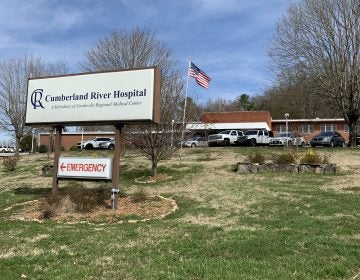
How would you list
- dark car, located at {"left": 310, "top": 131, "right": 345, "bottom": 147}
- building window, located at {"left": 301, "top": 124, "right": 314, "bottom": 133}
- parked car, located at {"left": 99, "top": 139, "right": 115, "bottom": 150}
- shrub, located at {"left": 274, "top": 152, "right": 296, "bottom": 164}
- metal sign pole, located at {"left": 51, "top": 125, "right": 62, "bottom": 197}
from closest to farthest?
A: metal sign pole, located at {"left": 51, "top": 125, "right": 62, "bottom": 197}
shrub, located at {"left": 274, "top": 152, "right": 296, "bottom": 164}
dark car, located at {"left": 310, "top": 131, "right": 345, "bottom": 147}
parked car, located at {"left": 99, "top": 139, "right": 115, "bottom": 150}
building window, located at {"left": 301, "top": 124, "right": 314, "bottom": 133}

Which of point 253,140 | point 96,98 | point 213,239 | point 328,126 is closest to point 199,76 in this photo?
point 253,140

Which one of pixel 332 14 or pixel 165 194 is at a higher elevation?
pixel 332 14

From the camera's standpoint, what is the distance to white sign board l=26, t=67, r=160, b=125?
40.5ft

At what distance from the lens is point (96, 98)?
1295 cm

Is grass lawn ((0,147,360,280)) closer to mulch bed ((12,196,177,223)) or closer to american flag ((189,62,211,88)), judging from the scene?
mulch bed ((12,196,177,223))

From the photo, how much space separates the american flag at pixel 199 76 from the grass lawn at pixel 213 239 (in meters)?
16.3

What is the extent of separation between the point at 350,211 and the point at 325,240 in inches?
126

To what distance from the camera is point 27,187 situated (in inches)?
714

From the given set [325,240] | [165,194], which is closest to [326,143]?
[165,194]

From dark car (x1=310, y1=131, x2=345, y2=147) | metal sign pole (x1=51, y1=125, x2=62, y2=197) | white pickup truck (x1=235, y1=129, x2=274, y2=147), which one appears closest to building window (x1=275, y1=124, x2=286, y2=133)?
white pickup truck (x1=235, y1=129, x2=274, y2=147)

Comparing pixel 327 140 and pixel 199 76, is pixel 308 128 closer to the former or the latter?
pixel 327 140

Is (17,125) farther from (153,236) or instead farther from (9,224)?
(153,236)

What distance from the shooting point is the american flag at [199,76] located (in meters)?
30.9

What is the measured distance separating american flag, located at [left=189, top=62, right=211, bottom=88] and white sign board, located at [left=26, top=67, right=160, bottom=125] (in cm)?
1769
